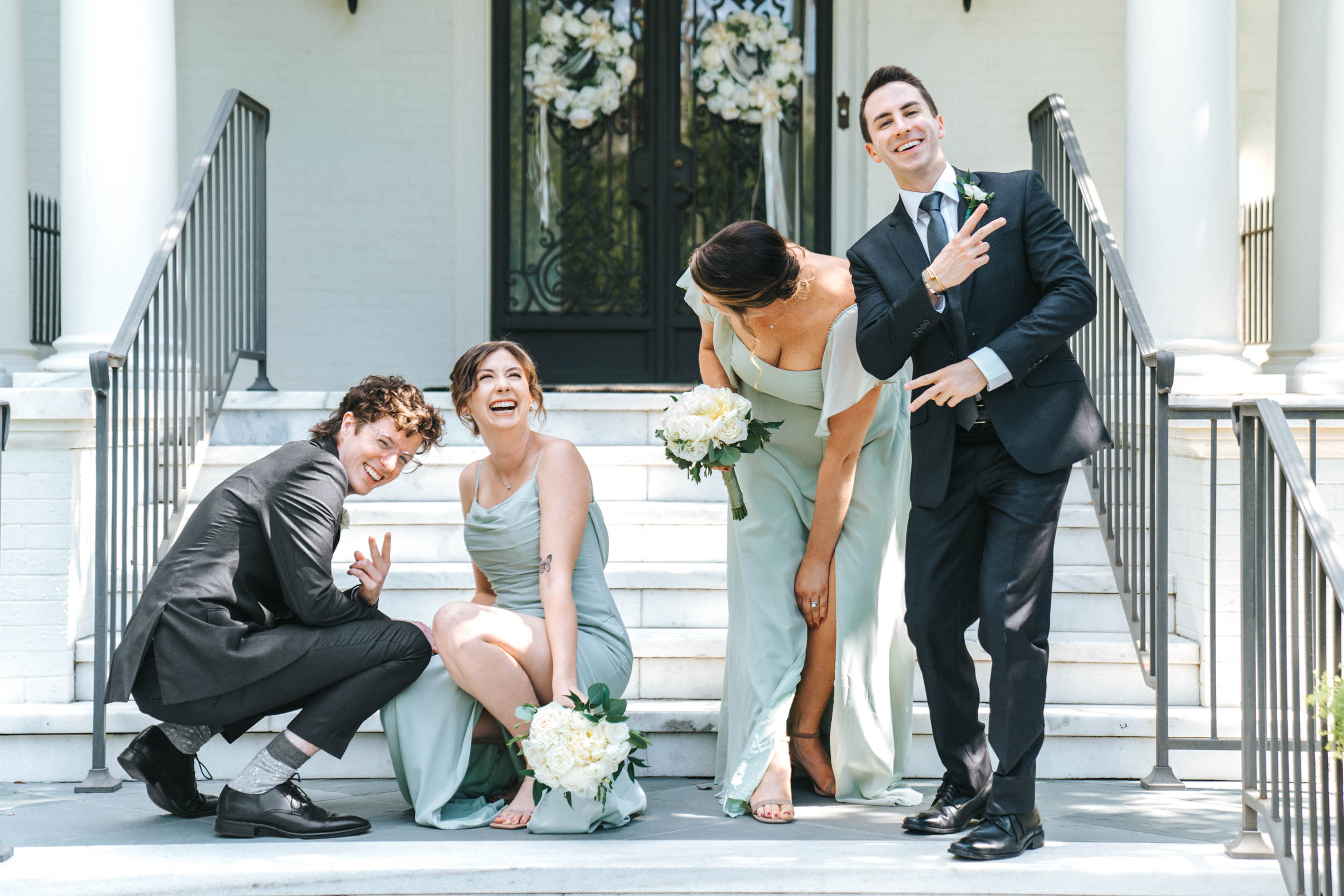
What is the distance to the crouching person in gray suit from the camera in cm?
296

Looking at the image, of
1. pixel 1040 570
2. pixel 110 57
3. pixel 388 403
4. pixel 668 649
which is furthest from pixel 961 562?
pixel 110 57

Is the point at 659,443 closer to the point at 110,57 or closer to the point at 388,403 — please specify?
the point at 388,403

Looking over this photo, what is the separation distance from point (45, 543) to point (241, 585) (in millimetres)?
1284

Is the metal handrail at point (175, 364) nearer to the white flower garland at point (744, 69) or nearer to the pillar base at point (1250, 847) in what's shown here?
the white flower garland at point (744, 69)

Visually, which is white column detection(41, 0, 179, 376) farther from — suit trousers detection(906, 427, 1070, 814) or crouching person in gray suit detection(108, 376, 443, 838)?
suit trousers detection(906, 427, 1070, 814)

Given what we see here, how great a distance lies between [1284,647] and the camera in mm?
2615

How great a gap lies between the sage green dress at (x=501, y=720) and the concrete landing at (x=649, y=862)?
7cm

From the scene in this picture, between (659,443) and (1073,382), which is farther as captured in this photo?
(659,443)

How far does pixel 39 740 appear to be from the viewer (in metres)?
3.66

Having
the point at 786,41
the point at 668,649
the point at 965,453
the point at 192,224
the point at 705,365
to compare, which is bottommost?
the point at 668,649

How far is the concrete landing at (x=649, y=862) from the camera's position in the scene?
2580 mm

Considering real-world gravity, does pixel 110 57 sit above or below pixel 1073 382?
above

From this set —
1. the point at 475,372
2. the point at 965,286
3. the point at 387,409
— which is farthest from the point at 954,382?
the point at 387,409

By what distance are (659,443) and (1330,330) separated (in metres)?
2.70
